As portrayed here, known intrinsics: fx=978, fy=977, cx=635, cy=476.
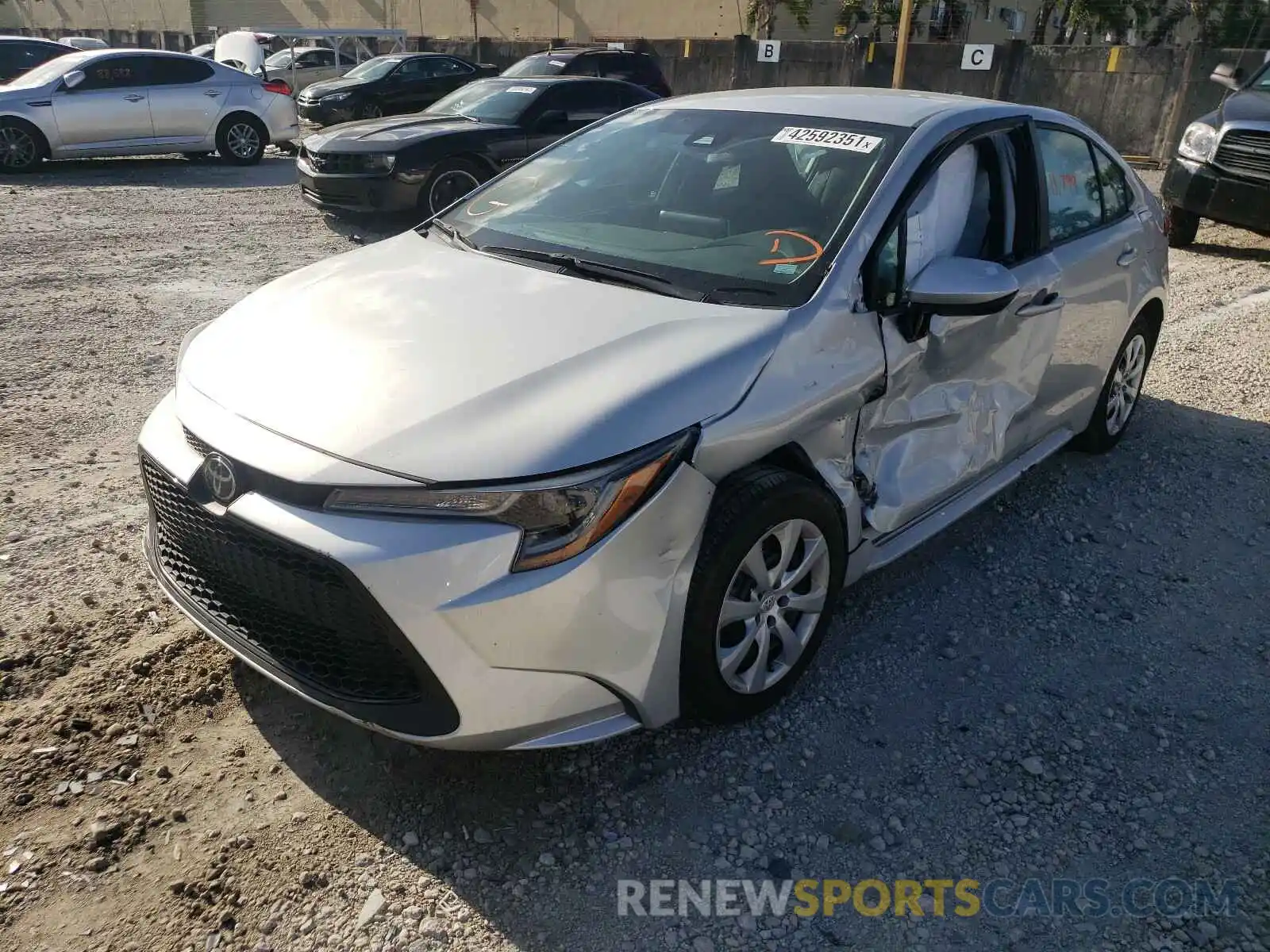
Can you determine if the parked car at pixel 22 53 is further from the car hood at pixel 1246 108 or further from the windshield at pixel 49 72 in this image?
the car hood at pixel 1246 108

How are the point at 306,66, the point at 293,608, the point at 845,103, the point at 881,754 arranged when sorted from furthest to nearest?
the point at 306,66
the point at 845,103
the point at 881,754
the point at 293,608

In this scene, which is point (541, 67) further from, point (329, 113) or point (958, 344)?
point (958, 344)

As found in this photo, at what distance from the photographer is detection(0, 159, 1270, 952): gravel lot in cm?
225

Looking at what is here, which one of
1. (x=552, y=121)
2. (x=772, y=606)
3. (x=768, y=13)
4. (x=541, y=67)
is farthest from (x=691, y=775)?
(x=768, y=13)

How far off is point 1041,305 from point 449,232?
2.23 m

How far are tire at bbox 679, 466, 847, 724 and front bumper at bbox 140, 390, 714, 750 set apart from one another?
74mm

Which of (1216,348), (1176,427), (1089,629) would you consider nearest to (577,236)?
(1089,629)

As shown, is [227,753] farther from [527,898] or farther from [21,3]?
[21,3]

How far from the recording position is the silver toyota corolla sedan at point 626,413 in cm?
219

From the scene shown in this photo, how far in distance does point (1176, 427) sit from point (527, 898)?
4560 millimetres

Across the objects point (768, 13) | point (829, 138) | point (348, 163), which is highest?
point (768, 13)

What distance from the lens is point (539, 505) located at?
7.18ft

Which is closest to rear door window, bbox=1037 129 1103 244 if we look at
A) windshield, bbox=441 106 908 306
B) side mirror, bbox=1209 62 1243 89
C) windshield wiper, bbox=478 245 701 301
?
windshield, bbox=441 106 908 306

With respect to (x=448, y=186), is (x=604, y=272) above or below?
above
